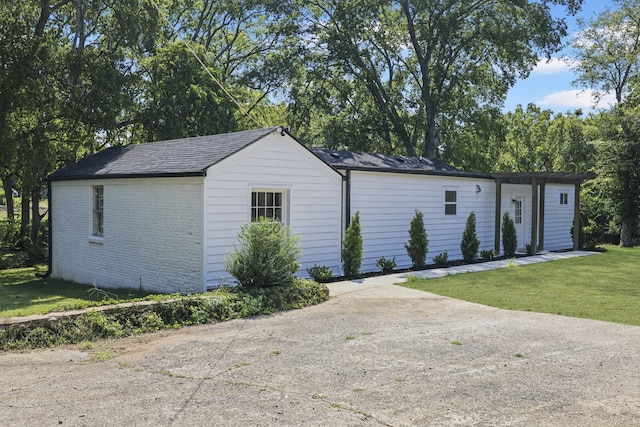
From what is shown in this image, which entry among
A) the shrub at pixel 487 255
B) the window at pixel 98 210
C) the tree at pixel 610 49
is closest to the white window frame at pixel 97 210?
the window at pixel 98 210

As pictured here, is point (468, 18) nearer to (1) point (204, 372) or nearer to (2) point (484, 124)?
(2) point (484, 124)

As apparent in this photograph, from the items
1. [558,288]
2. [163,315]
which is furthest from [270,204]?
[558,288]

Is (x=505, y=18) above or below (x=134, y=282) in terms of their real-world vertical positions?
above

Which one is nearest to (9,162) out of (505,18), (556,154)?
(505,18)

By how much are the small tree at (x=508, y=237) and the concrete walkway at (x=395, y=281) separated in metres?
0.64

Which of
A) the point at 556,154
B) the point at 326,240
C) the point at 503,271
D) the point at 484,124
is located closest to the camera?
the point at 326,240

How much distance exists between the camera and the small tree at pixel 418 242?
49.7 ft

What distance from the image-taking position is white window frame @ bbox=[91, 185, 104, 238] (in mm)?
14008

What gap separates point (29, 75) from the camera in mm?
17062

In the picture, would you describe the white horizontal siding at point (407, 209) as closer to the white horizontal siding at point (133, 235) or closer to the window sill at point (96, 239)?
the white horizontal siding at point (133, 235)

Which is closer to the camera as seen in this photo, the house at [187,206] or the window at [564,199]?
the house at [187,206]

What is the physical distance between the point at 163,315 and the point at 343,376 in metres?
3.50

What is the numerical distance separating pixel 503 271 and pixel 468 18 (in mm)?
17090

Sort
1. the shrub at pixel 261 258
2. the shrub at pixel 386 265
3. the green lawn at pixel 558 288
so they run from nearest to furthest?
1. the green lawn at pixel 558 288
2. the shrub at pixel 261 258
3. the shrub at pixel 386 265
